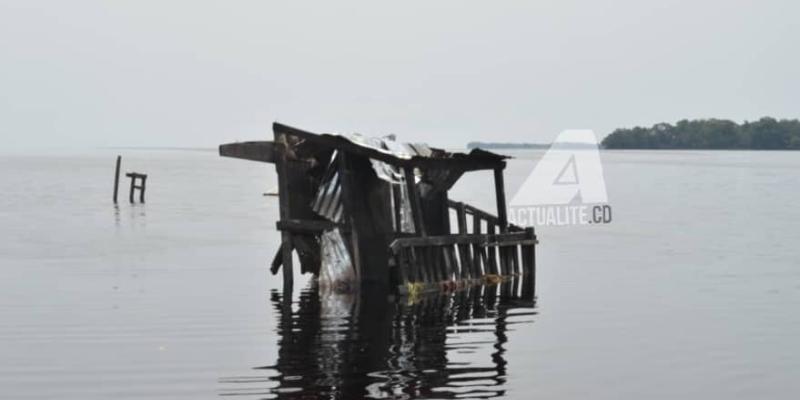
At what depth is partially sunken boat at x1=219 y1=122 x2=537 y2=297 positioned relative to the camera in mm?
24328

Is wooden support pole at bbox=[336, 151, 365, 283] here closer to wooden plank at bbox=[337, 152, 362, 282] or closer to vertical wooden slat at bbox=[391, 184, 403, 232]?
wooden plank at bbox=[337, 152, 362, 282]

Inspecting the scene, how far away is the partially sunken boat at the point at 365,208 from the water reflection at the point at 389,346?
62 cm

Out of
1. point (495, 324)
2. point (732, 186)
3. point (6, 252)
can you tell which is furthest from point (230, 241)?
point (732, 186)

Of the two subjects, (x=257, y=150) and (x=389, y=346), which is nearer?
(x=389, y=346)

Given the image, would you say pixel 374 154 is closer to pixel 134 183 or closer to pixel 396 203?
pixel 396 203

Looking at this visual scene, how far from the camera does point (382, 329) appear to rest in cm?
2125

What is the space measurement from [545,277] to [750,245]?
1645 centimetres

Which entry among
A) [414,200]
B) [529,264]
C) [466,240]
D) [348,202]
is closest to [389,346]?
[348,202]

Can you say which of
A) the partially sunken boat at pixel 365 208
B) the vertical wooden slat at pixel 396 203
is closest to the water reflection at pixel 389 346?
the partially sunken boat at pixel 365 208

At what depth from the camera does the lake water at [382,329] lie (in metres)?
16.5

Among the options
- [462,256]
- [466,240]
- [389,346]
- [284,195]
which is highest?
[284,195]

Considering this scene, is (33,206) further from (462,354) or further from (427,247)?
(462,354)

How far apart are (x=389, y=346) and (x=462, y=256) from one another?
23.4ft

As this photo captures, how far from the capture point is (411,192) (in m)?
24.5
